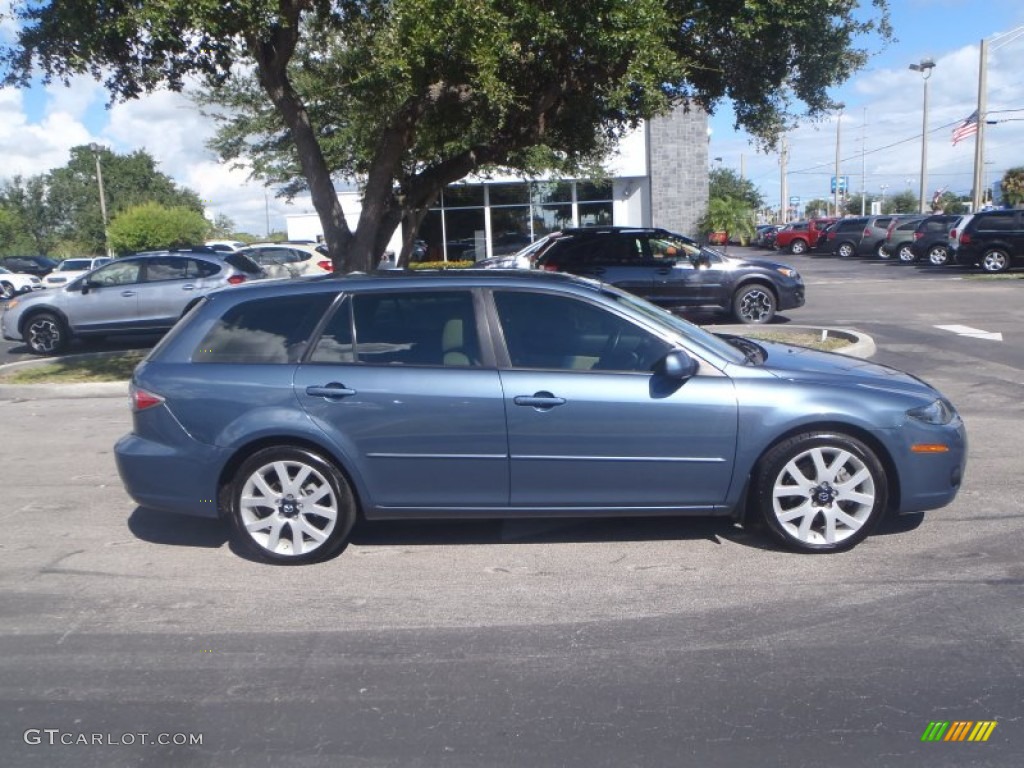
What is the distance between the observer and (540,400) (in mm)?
5645

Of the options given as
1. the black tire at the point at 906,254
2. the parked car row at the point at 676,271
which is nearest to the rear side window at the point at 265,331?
the parked car row at the point at 676,271

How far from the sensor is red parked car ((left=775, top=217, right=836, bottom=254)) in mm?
46844

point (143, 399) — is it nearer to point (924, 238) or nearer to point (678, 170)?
point (678, 170)

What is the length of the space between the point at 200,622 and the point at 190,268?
38.5ft

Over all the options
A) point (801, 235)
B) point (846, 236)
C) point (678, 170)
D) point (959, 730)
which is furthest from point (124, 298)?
point (801, 235)

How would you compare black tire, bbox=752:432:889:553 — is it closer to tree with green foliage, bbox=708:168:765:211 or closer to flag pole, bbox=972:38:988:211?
flag pole, bbox=972:38:988:211

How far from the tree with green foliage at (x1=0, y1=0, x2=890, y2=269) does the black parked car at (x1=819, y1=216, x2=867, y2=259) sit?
29166 mm

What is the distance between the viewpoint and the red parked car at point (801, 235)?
4684 cm

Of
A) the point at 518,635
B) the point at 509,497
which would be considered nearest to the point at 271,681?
the point at 518,635

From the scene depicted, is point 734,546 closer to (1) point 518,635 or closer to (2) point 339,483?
(1) point 518,635

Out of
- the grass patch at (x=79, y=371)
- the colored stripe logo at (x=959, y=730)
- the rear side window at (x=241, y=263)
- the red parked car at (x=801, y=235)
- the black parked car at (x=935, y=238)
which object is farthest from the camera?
the red parked car at (x=801, y=235)
